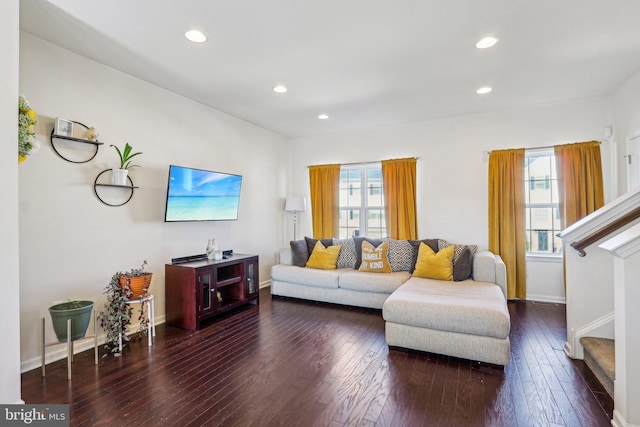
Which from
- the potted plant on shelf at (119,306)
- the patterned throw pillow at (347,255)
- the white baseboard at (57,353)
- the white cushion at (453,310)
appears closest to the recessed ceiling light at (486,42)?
the white cushion at (453,310)

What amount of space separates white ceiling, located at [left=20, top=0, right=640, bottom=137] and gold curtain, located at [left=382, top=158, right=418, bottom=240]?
3.82ft

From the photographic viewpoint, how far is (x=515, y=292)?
425cm

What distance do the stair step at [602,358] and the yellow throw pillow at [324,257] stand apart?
284 centimetres

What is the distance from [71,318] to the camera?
240 centimetres

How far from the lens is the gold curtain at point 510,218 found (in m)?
4.22

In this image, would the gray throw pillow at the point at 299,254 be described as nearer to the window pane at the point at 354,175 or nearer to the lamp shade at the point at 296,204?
the lamp shade at the point at 296,204

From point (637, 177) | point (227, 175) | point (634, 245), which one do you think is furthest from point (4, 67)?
point (637, 177)

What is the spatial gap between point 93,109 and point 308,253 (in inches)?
125

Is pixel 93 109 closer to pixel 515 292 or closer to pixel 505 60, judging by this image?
pixel 505 60

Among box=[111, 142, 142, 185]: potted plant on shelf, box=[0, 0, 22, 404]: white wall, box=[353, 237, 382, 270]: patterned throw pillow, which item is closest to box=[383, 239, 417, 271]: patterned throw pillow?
box=[353, 237, 382, 270]: patterned throw pillow

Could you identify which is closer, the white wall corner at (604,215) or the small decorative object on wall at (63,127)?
the white wall corner at (604,215)

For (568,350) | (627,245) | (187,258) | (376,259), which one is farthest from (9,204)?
(568,350)

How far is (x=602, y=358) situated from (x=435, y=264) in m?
1.79

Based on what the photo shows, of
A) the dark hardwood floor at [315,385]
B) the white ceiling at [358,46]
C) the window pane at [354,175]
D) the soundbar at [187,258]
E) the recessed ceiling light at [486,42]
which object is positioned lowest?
the dark hardwood floor at [315,385]
